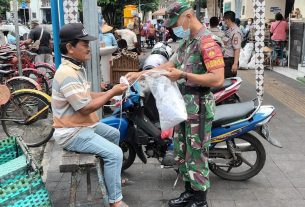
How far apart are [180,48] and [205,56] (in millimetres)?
409

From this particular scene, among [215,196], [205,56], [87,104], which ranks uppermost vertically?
[205,56]

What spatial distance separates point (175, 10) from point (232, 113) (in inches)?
52.8

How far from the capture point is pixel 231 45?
6.91 metres

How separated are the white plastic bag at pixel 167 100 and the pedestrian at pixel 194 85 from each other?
0.37 ft

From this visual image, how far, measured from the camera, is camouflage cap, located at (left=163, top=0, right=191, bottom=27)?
324 cm

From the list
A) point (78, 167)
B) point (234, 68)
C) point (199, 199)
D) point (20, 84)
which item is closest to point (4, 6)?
point (20, 84)

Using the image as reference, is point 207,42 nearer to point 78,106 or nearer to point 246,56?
point 78,106

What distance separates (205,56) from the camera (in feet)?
10.5

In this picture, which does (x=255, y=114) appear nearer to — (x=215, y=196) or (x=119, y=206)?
(x=215, y=196)

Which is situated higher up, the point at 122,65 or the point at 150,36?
the point at 150,36

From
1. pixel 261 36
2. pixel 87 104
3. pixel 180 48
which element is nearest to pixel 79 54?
pixel 87 104

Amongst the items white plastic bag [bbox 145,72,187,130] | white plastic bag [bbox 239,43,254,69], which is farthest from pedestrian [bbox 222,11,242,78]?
white plastic bag [bbox 239,43,254,69]

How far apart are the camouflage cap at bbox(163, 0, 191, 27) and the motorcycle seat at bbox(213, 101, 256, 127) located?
3.84 ft

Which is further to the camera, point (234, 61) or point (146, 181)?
point (234, 61)
